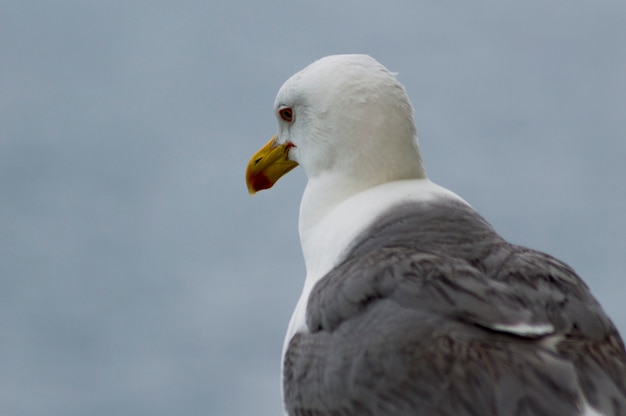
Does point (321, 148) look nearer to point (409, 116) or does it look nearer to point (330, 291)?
point (409, 116)

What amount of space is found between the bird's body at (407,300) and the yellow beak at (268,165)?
1.81 feet

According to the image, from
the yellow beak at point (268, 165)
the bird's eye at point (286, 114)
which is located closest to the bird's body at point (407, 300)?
the bird's eye at point (286, 114)

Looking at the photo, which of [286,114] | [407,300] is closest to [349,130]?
[286,114]

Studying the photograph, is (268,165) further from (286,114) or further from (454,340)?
(454,340)

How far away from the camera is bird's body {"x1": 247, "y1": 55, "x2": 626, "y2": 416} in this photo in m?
6.10

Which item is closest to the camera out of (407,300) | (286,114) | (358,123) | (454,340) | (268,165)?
(454,340)

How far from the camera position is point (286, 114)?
8.57 metres

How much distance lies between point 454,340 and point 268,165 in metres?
2.93

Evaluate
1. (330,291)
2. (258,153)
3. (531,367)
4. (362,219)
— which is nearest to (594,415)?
(531,367)

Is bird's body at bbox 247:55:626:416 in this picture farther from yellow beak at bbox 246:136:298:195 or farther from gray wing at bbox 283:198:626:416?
yellow beak at bbox 246:136:298:195

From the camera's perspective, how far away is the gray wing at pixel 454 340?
6.05 metres

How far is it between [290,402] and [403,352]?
80cm

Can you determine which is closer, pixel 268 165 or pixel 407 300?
pixel 407 300

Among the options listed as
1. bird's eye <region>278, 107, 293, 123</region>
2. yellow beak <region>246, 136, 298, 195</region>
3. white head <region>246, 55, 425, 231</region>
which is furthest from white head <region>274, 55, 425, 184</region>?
yellow beak <region>246, 136, 298, 195</region>
